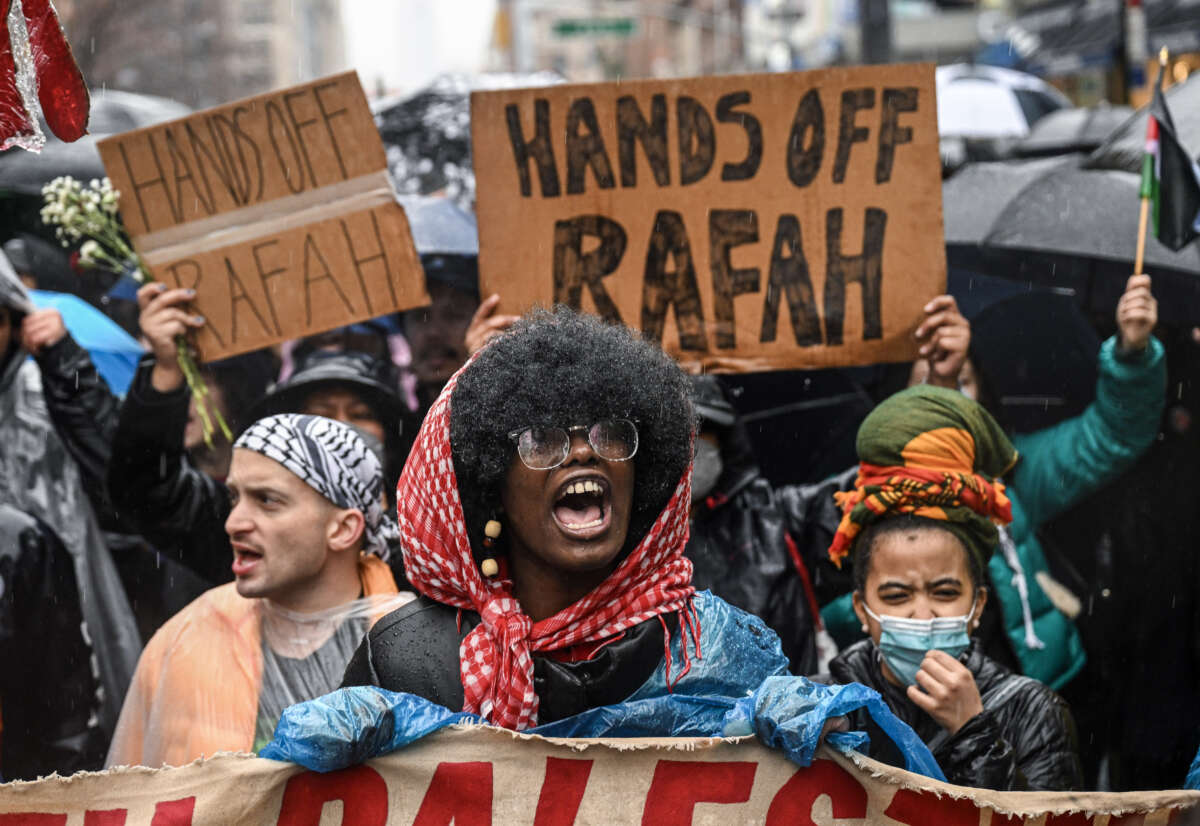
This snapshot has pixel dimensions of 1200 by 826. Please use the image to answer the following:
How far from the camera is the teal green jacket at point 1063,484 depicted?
4.00m

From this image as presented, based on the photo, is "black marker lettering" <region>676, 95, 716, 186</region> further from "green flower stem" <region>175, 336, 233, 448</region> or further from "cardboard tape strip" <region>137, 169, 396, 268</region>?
"green flower stem" <region>175, 336, 233, 448</region>

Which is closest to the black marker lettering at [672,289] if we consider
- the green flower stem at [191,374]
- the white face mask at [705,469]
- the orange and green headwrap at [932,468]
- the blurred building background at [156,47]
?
the white face mask at [705,469]

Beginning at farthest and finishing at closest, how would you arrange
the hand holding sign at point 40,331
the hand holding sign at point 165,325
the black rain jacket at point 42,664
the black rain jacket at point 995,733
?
the hand holding sign at point 40,331, the hand holding sign at point 165,325, the black rain jacket at point 42,664, the black rain jacket at point 995,733

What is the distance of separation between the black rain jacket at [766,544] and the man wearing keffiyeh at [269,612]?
36.6 inches

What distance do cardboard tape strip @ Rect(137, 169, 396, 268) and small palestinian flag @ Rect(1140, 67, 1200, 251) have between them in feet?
7.08

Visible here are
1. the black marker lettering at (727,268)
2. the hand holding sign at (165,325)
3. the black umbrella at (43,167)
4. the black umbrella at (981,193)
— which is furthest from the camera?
the black umbrella at (43,167)

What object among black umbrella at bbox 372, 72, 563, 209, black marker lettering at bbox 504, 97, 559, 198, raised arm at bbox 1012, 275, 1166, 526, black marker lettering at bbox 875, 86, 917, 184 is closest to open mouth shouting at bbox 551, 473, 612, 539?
black marker lettering at bbox 504, 97, 559, 198

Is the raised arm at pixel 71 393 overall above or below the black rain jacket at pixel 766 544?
above

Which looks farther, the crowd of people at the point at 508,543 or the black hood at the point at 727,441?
the black hood at the point at 727,441

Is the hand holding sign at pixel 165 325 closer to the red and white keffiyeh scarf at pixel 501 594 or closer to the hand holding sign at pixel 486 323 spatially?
the hand holding sign at pixel 486 323

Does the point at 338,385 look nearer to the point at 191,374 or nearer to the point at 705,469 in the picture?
the point at 191,374

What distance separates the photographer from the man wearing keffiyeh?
3.28 meters

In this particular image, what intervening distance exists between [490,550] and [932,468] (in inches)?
48.1

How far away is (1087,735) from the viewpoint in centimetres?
451
